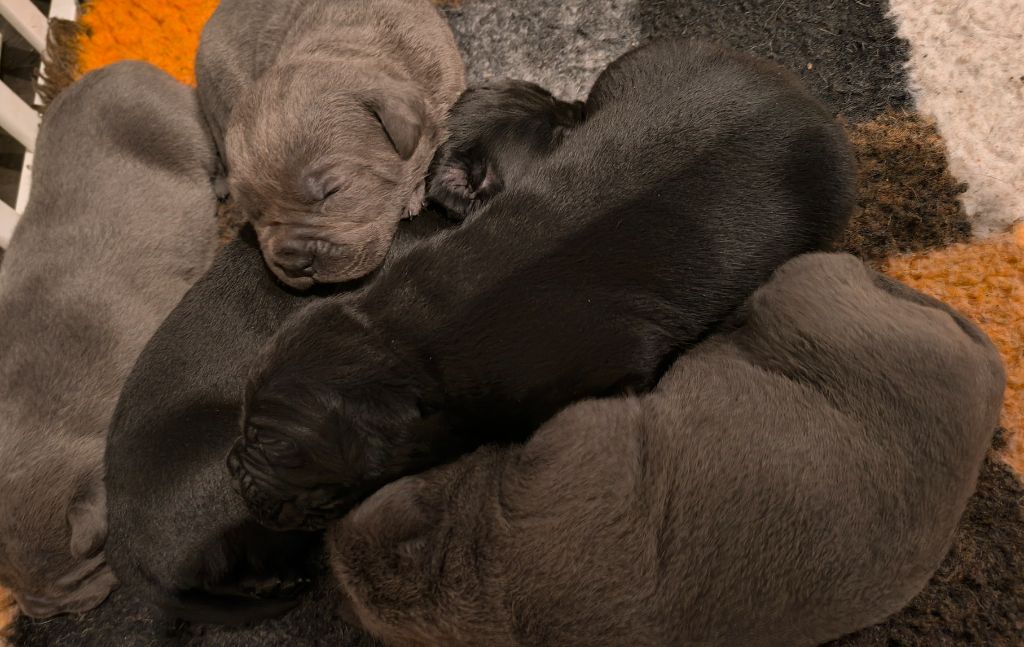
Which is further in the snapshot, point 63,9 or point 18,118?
point 63,9

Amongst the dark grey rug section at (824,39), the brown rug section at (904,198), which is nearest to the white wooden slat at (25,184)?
the dark grey rug section at (824,39)

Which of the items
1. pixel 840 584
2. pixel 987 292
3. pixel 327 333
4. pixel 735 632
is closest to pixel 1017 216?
pixel 987 292

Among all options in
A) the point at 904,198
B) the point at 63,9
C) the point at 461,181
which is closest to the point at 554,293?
the point at 461,181

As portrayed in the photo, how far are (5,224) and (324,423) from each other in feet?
5.20

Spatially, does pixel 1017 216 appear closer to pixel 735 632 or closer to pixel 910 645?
pixel 910 645

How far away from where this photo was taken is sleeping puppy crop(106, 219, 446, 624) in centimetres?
191

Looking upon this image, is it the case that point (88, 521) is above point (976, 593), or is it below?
above

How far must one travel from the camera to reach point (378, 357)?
179 centimetres

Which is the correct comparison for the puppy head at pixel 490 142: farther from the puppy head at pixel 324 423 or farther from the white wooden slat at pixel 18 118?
the white wooden slat at pixel 18 118

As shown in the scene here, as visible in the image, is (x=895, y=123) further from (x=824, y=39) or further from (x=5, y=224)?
(x=5, y=224)

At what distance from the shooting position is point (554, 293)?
1.81 meters

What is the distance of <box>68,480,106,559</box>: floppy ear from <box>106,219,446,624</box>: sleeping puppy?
0.06 meters

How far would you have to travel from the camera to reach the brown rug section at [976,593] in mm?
2047

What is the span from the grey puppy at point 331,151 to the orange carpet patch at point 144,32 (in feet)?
2.48
